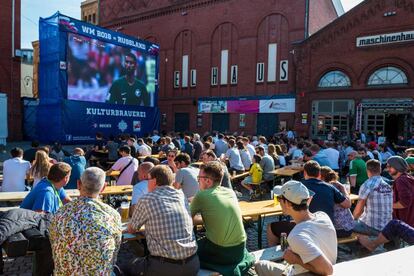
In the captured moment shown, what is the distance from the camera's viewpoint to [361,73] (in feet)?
72.1

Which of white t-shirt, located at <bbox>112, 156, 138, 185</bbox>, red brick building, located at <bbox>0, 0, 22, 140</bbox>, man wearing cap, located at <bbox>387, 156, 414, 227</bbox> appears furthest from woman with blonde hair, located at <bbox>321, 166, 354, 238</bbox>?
red brick building, located at <bbox>0, 0, 22, 140</bbox>

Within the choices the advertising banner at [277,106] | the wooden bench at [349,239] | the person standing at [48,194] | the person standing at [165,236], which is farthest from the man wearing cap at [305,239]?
the advertising banner at [277,106]

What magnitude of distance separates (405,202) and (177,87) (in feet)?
93.4

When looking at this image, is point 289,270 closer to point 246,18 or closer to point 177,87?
point 246,18

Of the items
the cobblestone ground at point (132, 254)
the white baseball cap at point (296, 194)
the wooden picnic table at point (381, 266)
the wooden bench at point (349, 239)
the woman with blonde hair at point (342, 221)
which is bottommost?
the cobblestone ground at point (132, 254)

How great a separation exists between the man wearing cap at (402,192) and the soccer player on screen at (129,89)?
20995mm

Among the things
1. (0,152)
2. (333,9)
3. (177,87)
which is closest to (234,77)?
(177,87)

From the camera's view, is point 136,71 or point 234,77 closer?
point 136,71

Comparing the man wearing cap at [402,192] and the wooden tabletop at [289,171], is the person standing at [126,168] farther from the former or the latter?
the man wearing cap at [402,192]

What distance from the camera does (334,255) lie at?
10.6ft

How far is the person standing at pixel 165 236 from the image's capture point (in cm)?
347

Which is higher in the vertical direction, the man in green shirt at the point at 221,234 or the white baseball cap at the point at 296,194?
the white baseball cap at the point at 296,194

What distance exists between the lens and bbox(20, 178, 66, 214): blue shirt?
4.17 m

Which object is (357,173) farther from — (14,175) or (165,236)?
(14,175)
